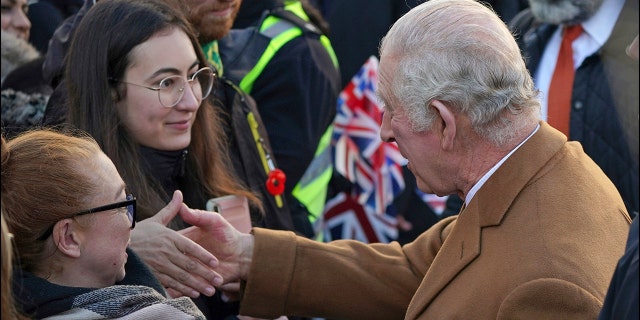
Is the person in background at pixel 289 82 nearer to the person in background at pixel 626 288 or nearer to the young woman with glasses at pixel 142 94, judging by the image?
the young woman with glasses at pixel 142 94

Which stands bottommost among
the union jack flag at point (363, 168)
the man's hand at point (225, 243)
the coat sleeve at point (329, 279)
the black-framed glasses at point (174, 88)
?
the union jack flag at point (363, 168)

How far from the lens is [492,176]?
2771 mm

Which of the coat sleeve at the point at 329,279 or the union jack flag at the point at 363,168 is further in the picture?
the union jack flag at the point at 363,168

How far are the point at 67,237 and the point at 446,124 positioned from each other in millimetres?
1045

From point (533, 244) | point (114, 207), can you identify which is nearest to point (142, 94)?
point (114, 207)

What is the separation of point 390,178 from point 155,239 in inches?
105

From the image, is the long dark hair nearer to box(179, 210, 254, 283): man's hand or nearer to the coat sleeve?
box(179, 210, 254, 283): man's hand

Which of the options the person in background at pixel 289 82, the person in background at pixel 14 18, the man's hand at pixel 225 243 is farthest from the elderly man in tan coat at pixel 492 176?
the person in background at pixel 14 18

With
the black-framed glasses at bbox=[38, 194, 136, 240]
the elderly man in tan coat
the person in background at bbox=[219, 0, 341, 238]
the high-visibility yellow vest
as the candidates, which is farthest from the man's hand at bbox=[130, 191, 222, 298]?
the high-visibility yellow vest

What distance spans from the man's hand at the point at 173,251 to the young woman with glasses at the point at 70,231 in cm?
38

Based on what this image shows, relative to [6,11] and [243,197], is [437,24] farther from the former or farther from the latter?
[6,11]

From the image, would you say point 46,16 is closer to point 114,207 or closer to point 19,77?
point 19,77

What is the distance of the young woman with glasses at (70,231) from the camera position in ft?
8.14

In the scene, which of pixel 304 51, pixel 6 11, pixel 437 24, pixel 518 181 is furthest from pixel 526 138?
pixel 6 11
